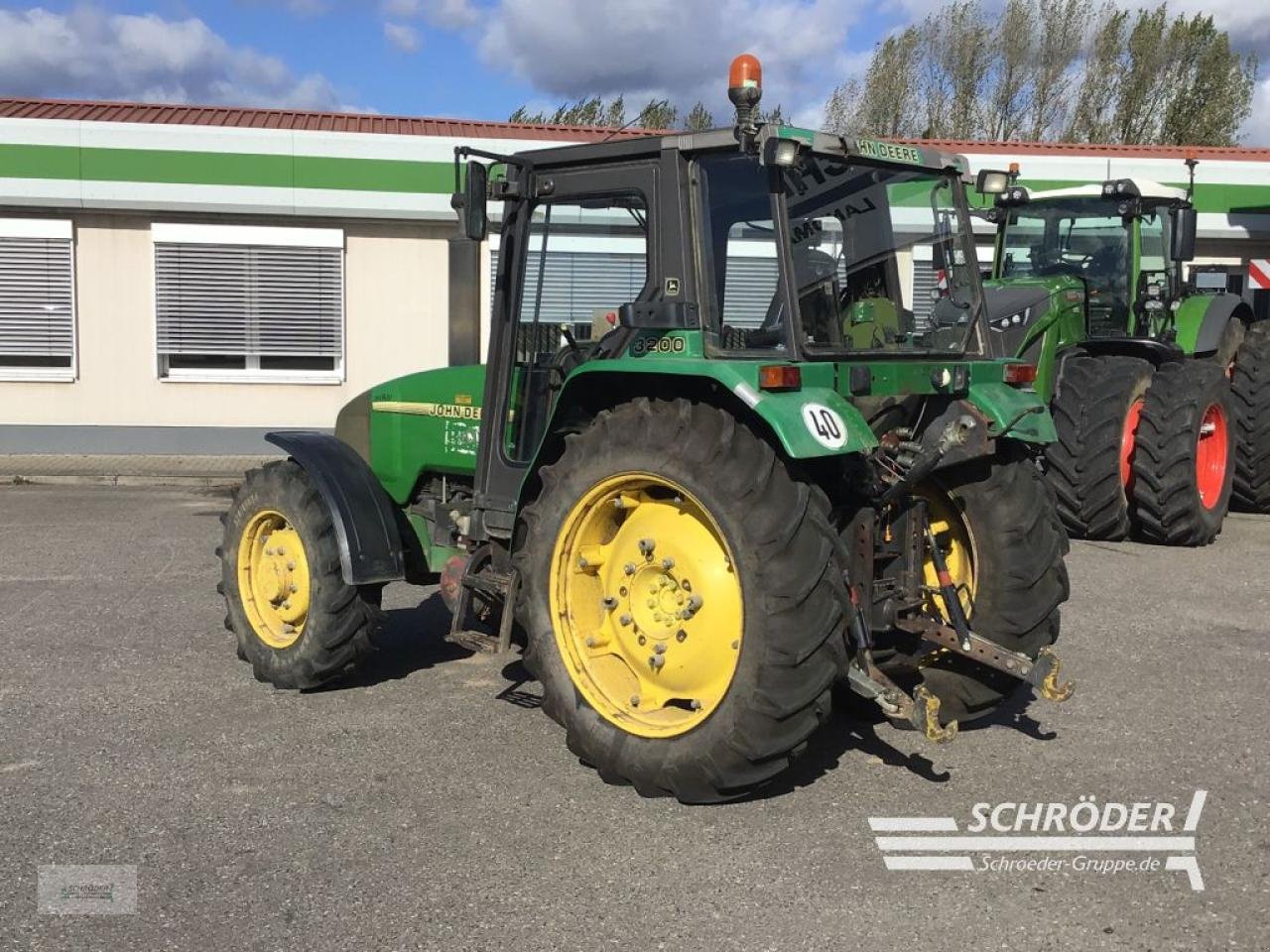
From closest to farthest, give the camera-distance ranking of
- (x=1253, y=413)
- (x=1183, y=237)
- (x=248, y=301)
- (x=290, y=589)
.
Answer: (x=290, y=589) → (x=1183, y=237) → (x=1253, y=413) → (x=248, y=301)

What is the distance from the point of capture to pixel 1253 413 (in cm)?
1118

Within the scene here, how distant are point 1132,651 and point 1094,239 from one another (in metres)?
5.13

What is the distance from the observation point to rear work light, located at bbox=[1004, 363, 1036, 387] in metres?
5.17

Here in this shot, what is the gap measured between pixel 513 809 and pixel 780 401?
5.71 feet

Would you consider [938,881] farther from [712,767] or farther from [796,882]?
[712,767]

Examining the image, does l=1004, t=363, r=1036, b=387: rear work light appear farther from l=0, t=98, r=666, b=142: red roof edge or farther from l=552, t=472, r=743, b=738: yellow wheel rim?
l=0, t=98, r=666, b=142: red roof edge

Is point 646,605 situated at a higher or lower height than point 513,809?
higher

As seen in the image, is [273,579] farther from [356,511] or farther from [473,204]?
[473,204]

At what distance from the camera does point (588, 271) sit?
16.8ft

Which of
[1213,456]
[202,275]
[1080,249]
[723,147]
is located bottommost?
[1213,456]

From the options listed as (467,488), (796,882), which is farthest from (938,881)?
(467,488)

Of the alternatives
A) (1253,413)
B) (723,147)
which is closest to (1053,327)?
(1253,413)

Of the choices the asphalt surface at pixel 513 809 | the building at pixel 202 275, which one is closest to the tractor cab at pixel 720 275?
the asphalt surface at pixel 513 809

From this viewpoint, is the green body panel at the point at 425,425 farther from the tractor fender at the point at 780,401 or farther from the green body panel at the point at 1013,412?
the green body panel at the point at 1013,412
